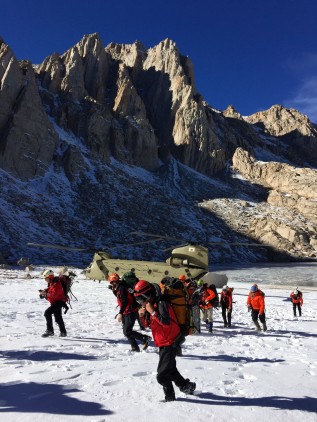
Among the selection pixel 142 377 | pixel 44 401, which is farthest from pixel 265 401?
pixel 44 401

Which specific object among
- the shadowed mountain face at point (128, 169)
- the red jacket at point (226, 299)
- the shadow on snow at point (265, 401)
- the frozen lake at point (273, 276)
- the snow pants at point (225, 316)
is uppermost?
the shadowed mountain face at point (128, 169)

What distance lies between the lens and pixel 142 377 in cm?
594

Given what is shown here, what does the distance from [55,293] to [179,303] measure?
5.28m

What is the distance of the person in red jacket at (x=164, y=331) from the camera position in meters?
5.03

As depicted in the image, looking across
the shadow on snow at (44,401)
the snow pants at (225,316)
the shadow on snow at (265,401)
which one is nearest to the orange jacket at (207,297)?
the snow pants at (225,316)

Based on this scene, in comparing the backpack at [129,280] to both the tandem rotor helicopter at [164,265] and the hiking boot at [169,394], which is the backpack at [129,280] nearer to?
the hiking boot at [169,394]

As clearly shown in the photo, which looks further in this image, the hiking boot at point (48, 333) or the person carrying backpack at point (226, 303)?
the person carrying backpack at point (226, 303)

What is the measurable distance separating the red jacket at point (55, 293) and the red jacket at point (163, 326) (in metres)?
5.15

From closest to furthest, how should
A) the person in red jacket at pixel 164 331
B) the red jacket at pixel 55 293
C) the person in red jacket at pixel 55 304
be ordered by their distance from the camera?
1. the person in red jacket at pixel 164 331
2. the person in red jacket at pixel 55 304
3. the red jacket at pixel 55 293

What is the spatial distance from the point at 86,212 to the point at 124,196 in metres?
9.89

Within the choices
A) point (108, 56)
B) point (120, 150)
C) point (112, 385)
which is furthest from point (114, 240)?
point (108, 56)

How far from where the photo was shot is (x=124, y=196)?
71.1 meters

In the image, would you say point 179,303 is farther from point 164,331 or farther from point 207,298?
point 207,298

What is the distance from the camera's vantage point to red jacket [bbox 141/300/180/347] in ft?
16.8
